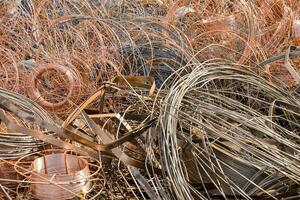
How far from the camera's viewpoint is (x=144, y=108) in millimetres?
1563

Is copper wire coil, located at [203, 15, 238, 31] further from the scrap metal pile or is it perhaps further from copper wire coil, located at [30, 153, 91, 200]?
copper wire coil, located at [30, 153, 91, 200]

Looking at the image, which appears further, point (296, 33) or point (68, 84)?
point (296, 33)

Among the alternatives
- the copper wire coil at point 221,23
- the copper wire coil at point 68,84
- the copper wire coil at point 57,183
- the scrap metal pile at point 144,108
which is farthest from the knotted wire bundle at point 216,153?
the copper wire coil at point 221,23

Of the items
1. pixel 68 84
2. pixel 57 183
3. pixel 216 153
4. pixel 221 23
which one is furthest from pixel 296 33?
pixel 57 183

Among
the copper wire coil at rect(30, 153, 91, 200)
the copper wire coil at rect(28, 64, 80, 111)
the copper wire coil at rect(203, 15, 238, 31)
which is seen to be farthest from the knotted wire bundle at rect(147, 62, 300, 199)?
the copper wire coil at rect(203, 15, 238, 31)

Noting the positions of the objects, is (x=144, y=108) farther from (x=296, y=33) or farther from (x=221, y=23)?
(x=296, y=33)

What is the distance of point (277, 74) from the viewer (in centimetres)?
208

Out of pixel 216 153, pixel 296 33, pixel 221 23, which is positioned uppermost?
pixel 221 23

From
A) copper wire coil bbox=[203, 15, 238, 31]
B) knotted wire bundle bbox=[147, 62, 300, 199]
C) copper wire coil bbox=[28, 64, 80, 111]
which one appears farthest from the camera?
copper wire coil bbox=[203, 15, 238, 31]

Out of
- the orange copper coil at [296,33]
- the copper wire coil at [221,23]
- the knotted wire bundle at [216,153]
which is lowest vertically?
the knotted wire bundle at [216,153]

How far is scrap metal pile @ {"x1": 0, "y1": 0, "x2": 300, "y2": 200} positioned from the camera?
47.8 inches

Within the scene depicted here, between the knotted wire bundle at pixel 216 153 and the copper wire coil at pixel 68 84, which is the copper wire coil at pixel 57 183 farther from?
the copper wire coil at pixel 68 84

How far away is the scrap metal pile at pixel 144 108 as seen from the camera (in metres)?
1.21

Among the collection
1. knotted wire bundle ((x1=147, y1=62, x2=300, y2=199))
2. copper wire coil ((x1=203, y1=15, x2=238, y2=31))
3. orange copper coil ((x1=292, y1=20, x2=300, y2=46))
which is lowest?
knotted wire bundle ((x1=147, y1=62, x2=300, y2=199))
